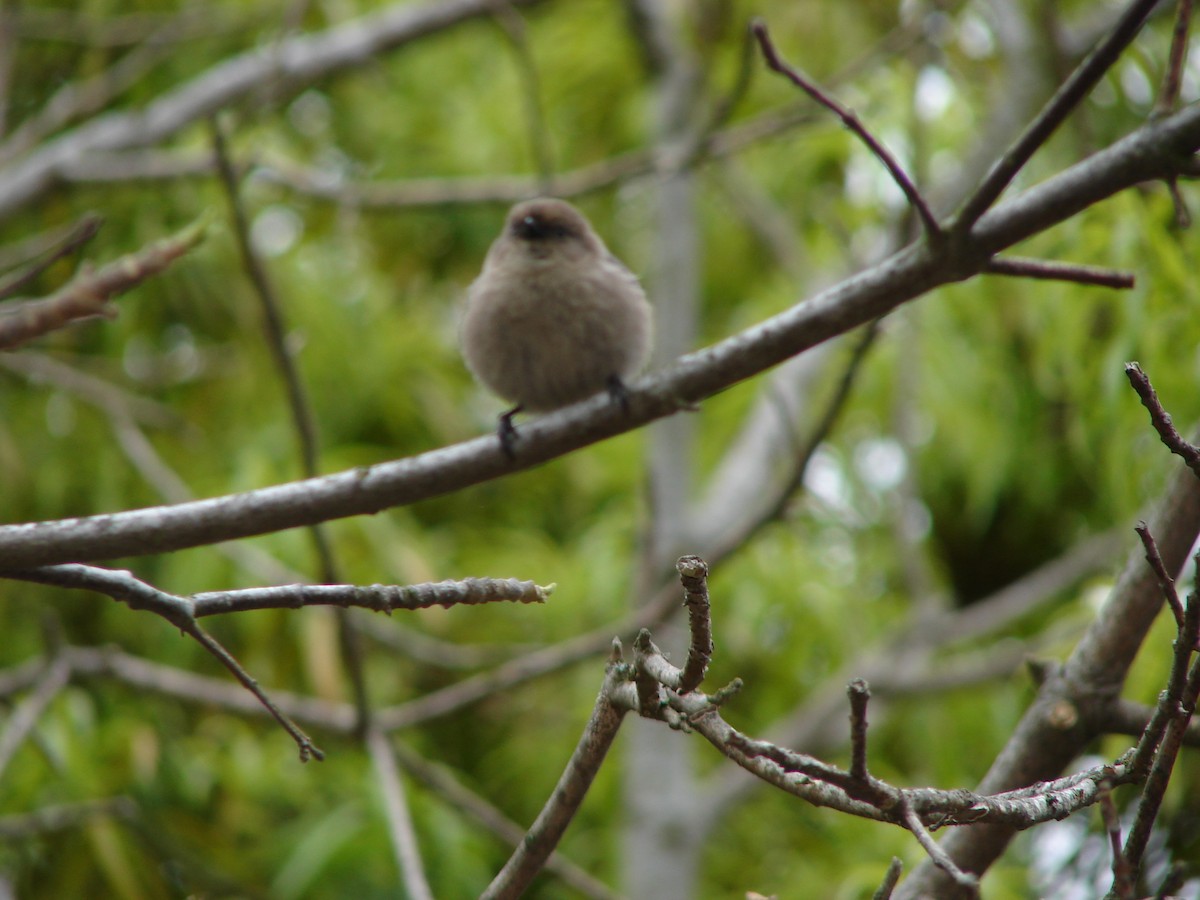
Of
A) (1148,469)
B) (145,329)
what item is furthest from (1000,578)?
(145,329)

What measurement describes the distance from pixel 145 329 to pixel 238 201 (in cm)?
368

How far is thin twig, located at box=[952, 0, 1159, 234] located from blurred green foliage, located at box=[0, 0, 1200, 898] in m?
1.69

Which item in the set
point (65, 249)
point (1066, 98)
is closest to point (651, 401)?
point (1066, 98)

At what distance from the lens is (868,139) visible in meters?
1.98

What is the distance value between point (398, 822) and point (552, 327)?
1595mm

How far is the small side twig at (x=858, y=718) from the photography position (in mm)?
1322

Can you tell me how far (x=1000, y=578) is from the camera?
23.2 feet

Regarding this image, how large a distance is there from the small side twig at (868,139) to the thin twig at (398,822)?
1.90m

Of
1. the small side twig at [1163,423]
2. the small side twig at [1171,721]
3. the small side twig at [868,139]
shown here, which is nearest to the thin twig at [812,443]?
the small side twig at [868,139]

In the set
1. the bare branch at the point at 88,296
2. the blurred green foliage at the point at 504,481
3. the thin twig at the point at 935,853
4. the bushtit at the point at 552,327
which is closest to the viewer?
the thin twig at the point at 935,853

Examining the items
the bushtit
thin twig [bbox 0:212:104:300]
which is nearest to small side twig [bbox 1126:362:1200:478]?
thin twig [bbox 0:212:104:300]

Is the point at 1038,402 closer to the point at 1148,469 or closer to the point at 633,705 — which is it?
the point at 1148,469

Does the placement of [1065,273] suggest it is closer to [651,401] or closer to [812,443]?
[651,401]

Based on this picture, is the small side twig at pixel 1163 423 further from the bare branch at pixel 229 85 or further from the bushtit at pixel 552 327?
the bare branch at pixel 229 85
